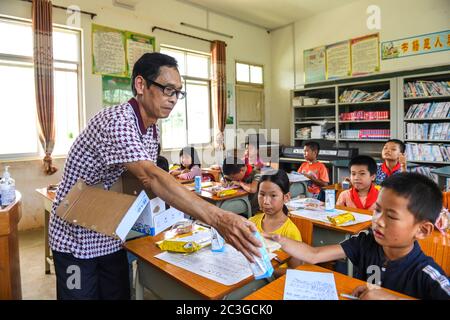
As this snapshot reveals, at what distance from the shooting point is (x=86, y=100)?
4.63 meters

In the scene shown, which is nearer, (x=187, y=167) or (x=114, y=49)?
(x=187, y=167)

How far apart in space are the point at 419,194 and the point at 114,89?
4640mm

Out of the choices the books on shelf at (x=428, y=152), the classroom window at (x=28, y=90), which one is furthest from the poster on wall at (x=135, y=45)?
the books on shelf at (x=428, y=152)

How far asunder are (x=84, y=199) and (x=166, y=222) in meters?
0.36

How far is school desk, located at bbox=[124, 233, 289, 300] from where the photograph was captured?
1.12m

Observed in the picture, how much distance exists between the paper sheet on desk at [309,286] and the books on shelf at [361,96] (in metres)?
4.79

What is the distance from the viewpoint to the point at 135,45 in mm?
5016

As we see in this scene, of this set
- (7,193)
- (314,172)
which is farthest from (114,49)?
(7,193)

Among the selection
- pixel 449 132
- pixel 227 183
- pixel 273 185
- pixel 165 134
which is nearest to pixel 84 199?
pixel 273 185

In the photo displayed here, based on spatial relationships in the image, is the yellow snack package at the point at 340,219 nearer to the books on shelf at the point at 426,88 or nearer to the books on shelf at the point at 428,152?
the books on shelf at the point at 428,152

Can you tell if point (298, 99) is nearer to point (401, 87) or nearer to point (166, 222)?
point (401, 87)

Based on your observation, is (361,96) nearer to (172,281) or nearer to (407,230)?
(407,230)

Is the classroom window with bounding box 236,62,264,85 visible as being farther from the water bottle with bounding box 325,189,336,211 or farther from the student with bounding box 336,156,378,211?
the water bottle with bounding box 325,189,336,211

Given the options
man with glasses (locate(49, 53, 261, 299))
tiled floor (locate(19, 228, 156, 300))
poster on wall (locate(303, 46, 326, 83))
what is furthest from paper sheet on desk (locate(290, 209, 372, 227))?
poster on wall (locate(303, 46, 326, 83))
